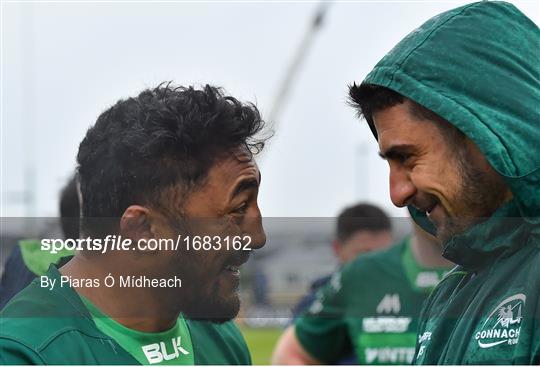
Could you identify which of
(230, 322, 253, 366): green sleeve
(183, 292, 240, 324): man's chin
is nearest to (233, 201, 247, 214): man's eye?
(183, 292, 240, 324): man's chin

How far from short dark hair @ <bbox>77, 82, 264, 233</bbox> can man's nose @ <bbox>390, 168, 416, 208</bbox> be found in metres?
0.29

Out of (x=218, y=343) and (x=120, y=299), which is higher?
(x=120, y=299)

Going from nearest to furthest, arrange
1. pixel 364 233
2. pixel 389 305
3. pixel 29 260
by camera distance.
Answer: pixel 29 260, pixel 389 305, pixel 364 233

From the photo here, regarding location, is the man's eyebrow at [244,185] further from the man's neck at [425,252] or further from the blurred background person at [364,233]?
the blurred background person at [364,233]

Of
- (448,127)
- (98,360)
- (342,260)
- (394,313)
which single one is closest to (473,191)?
(448,127)

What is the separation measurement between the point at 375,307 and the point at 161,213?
7.57 ft

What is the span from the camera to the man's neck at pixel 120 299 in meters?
1.91

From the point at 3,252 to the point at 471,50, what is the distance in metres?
1.14

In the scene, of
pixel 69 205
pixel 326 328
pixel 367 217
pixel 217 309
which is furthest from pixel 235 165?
pixel 367 217

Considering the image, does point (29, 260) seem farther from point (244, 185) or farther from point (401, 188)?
point (401, 188)

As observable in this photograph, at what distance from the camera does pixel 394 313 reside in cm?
402

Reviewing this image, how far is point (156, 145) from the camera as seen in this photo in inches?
74.1

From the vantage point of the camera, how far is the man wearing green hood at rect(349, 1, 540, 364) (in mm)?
1770

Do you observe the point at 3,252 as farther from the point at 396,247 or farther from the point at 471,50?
the point at 396,247
